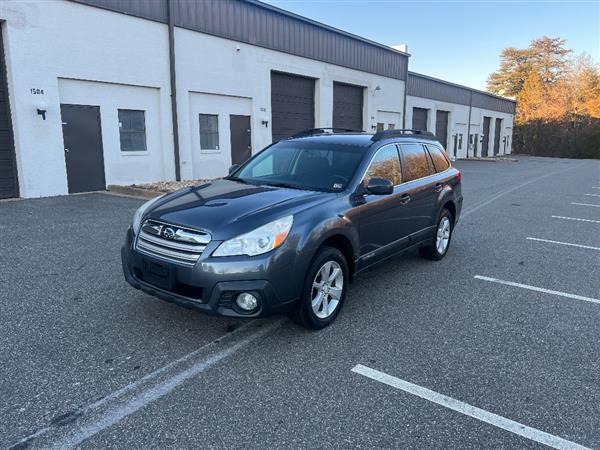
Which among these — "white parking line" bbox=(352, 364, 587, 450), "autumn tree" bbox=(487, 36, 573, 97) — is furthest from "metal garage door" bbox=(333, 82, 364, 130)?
"autumn tree" bbox=(487, 36, 573, 97)

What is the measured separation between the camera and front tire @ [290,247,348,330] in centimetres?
360

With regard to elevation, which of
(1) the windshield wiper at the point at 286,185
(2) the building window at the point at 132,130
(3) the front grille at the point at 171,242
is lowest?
(3) the front grille at the point at 171,242

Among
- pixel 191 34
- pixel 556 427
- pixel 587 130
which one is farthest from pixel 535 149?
pixel 556 427

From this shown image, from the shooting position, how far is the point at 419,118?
1195 inches

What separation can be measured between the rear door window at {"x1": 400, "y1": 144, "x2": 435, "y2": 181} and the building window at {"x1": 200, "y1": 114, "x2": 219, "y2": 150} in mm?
10672

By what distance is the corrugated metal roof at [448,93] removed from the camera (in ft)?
93.7

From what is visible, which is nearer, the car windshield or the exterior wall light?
the car windshield

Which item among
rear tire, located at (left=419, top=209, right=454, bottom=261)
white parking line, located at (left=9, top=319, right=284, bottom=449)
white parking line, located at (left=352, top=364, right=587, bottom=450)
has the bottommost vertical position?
white parking line, located at (left=352, top=364, right=587, bottom=450)

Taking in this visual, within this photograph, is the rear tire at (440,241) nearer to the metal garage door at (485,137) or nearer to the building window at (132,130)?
the building window at (132,130)

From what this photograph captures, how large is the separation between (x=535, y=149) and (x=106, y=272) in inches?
2212

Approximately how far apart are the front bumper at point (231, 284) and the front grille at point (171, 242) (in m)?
0.07

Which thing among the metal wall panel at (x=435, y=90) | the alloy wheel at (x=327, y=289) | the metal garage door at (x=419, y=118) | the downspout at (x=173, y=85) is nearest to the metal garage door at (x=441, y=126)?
the metal wall panel at (x=435, y=90)

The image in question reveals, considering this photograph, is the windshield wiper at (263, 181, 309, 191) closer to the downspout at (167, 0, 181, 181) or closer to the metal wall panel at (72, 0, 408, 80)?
the metal wall panel at (72, 0, 408, 80)

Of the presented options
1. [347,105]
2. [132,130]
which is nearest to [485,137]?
[347,105]
